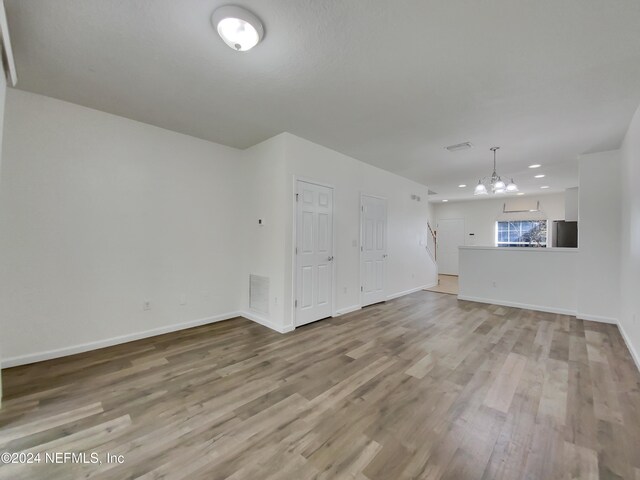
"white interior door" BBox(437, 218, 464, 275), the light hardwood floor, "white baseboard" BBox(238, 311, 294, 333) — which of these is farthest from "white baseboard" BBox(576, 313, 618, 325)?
"white interior door" BBox(437, 218, 464, 275)

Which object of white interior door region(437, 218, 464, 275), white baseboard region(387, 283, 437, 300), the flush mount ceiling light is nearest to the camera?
the flush mount ceiling light

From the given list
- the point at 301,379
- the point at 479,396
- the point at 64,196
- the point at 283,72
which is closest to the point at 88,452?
the point at 301,379

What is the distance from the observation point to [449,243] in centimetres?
1012

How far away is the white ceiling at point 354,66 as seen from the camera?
68.7 inches

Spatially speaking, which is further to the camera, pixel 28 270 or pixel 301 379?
pixel 28 270

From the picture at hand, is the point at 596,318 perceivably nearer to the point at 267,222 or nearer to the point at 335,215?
the point at 335,215

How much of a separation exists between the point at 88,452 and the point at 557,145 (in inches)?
243

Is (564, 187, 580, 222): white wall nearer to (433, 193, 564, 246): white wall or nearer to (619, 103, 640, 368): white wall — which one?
(433, 193, 564, 246): white wall

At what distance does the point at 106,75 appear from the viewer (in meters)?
2.44

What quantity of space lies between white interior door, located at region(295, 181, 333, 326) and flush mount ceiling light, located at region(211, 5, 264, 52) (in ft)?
6.71

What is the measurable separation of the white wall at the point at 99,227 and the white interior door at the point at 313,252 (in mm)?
1306

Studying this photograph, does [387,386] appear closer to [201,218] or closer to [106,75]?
[201,218]

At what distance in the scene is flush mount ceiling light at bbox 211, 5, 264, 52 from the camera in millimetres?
1725

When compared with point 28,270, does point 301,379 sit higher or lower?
lower
